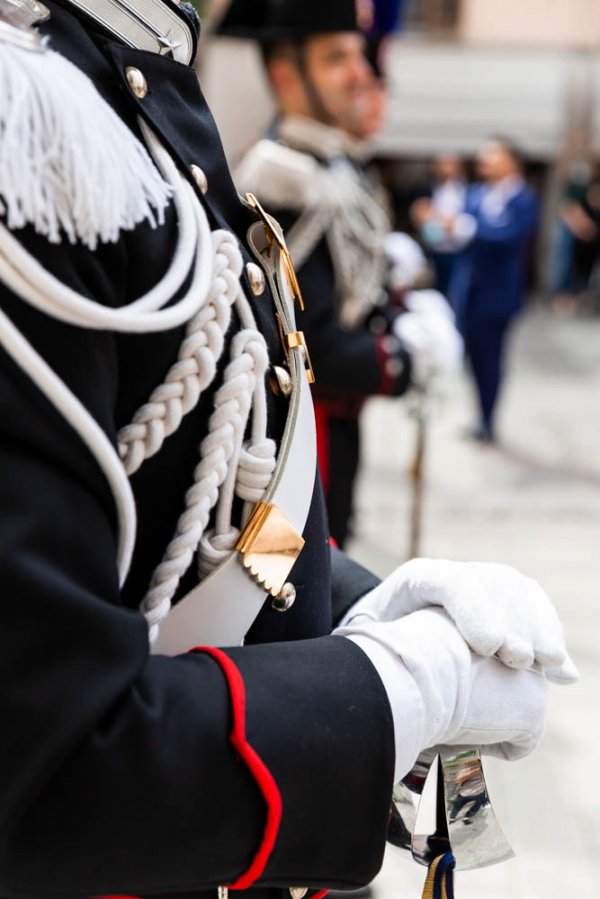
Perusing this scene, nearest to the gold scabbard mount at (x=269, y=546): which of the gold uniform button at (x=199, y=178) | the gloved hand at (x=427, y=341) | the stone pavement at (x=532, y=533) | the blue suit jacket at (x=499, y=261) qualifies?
the gold uniform button at (x=199, y=178)

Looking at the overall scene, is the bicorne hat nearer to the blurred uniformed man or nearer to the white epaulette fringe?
the blurred uniformed man

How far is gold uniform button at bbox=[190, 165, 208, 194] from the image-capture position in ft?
2.80

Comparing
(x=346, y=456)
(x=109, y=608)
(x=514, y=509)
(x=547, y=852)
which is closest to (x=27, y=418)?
(x=109, y=608)

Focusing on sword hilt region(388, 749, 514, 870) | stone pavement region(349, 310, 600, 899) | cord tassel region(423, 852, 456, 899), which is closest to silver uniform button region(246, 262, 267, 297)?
sword hilt region(388, 749, 514, 870)

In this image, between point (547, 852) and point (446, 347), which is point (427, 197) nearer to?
point (446, 347)

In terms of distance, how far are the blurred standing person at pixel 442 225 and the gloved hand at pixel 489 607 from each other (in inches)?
338

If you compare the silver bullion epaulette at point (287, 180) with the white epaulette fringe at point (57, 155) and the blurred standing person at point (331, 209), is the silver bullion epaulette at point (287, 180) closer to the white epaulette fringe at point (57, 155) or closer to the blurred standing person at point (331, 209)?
the blurred standing person at point (331, 209)

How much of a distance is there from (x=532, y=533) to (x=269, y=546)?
12.6ft

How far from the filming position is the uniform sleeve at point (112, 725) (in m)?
0.68

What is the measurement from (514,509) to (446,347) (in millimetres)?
1787

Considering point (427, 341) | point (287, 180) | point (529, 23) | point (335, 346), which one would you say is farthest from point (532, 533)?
point (529, 23)

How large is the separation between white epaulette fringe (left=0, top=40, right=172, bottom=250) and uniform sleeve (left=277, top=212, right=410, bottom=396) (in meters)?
1.94

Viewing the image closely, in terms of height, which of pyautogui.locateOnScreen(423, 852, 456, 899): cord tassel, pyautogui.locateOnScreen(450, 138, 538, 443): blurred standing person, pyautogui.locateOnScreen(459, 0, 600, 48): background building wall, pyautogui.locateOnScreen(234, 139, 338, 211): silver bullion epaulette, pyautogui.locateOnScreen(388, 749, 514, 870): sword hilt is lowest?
pyautogui.locateOnScreen(459, 0, 600, 48): background building wall

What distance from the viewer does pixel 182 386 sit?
2.59 feet
